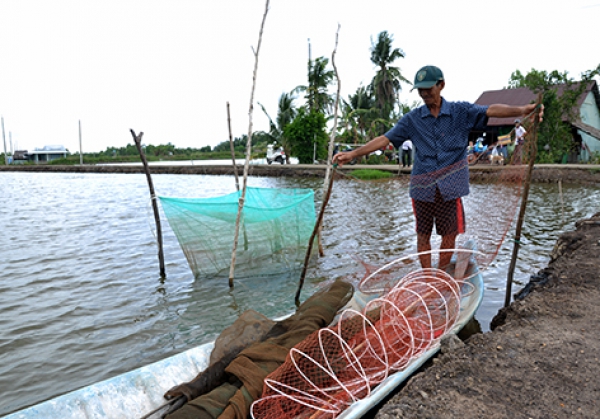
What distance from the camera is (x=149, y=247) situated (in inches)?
310

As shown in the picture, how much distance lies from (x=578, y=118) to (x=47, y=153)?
200 feet

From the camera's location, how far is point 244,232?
5.51 meters

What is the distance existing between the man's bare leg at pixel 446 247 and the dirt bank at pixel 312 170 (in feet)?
4.78

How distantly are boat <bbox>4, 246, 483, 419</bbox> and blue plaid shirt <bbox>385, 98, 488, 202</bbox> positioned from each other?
1015mm

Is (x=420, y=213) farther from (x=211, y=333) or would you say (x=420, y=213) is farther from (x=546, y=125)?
(x=546, y=125)

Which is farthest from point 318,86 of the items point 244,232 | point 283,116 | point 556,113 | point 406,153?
point 244,232

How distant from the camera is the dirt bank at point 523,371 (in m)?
1.95

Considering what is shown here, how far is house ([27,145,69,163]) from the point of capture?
58969 mm

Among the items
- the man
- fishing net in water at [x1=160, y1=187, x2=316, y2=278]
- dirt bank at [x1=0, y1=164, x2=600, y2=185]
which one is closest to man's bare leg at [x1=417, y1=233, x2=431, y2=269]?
the man

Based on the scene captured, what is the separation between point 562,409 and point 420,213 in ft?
5.87

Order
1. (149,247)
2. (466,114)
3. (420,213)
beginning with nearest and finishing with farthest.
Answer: (466,114) < (420,213) < (149,247)

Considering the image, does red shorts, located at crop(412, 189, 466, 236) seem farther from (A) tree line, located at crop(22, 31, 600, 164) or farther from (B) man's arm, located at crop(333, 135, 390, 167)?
(A) tree line, located at crop(22, 31, 600, 164)

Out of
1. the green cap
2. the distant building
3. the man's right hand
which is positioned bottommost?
the man's right hand

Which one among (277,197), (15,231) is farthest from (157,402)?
(15,231)
